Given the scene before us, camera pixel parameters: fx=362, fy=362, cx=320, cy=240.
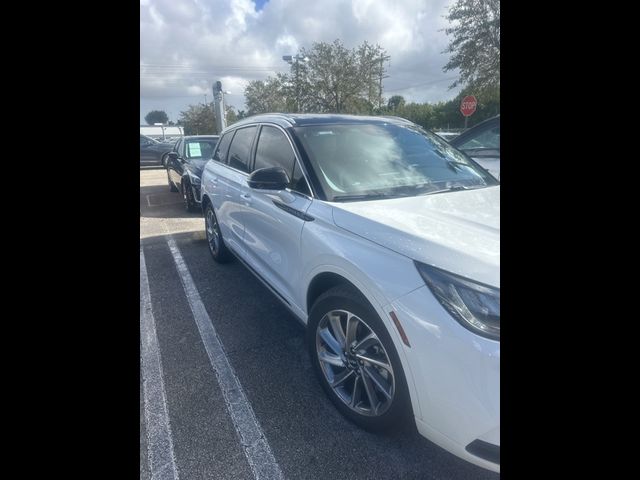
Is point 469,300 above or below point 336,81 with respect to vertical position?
below

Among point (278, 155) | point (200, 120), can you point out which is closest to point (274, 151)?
point (278, 155)

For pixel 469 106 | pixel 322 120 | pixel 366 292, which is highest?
pixel 469 106

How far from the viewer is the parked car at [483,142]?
4477 mm

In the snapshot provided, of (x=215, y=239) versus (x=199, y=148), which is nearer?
(x=215, y=239)

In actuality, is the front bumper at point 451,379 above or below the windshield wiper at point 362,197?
below

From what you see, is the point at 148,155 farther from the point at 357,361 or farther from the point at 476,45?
the point at 357,361

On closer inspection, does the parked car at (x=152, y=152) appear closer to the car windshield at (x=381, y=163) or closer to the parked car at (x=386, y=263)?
the parked car at (x=386, y=263)

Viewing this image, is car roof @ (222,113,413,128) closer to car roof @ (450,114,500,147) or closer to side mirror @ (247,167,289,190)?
side mirror @ (247,167,289,190)

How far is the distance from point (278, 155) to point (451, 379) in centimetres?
211

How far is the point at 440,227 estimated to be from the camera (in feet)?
5.74

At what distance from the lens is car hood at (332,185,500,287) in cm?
148

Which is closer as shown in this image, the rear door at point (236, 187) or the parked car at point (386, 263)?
the parked car at point (386, 263)

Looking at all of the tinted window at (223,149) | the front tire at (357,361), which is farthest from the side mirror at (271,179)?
the tinted window at (223,149)

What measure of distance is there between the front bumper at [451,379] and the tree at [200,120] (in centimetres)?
3530
